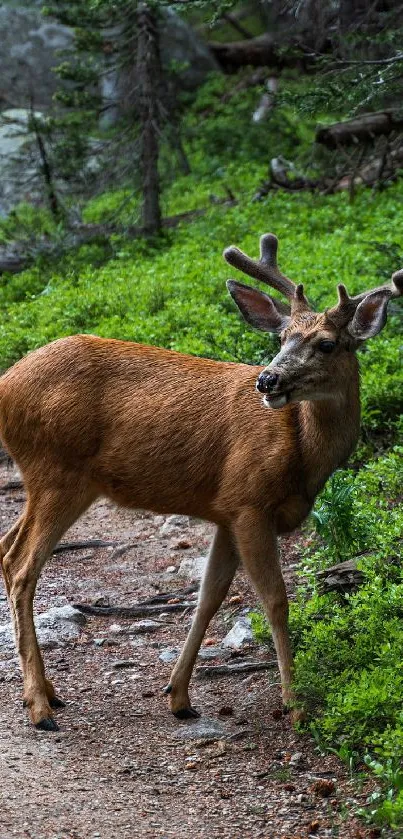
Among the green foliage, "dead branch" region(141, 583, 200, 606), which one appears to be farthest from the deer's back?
"dead branch" region(141, 583, 200, 606)

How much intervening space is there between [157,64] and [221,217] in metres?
2.26

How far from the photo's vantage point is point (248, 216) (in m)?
16.4


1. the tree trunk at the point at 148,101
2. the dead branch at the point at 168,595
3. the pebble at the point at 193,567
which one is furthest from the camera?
the tree trunk at the point at 148,101

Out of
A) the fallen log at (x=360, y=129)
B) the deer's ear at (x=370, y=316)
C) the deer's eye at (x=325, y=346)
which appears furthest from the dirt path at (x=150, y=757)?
the fallen log at (x=360, y=129)

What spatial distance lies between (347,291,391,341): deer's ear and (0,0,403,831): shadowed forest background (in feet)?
4.08

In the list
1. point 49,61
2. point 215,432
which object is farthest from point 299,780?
point 49,61

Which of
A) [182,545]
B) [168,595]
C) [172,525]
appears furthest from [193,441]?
[172,525]

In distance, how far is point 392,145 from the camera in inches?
643

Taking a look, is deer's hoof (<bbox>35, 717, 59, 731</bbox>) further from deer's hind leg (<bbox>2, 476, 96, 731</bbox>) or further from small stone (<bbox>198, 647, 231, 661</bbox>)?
small stone (<bbox>198, 647, 231, 661</bbox>)

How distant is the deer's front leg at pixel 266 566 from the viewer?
20.0 ft

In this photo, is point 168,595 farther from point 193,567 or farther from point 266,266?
point 266,266

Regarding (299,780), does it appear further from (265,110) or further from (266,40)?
(266,40)

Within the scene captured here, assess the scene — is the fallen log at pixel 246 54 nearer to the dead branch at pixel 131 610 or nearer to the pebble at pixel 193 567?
the pebble at pixel 193 567

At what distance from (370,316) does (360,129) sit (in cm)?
1091
